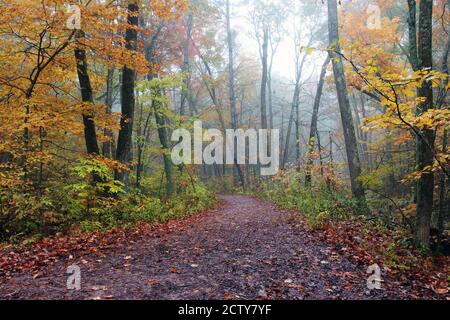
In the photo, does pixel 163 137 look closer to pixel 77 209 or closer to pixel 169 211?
pixel 169 211

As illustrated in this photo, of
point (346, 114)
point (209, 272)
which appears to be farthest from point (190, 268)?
point (346, 114)

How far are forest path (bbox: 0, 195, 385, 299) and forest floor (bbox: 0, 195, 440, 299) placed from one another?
0.01 metres

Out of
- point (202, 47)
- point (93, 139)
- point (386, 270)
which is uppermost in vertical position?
point (202, 47)

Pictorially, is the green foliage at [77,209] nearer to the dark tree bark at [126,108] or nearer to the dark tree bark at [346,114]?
the dark tree bark at [126,108]

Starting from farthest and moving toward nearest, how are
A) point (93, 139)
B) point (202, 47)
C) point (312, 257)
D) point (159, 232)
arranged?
1. point (202, 47)
2. point (93, 139)
3. point (159, 232)
4. point (312, 257)

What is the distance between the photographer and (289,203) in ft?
41.2

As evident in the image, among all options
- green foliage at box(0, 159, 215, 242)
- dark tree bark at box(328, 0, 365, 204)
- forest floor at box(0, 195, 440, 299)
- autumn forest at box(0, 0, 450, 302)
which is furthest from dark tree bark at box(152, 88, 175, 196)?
forest floor at box(0, 195, 440, 299)

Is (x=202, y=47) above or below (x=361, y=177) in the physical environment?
above

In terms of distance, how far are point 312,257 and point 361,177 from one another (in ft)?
17.2

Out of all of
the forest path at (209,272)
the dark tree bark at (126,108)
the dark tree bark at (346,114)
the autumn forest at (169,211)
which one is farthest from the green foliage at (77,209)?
the dark tree bark at (346,114)

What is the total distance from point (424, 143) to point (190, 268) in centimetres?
495

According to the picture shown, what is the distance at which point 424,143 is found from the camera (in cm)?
593
